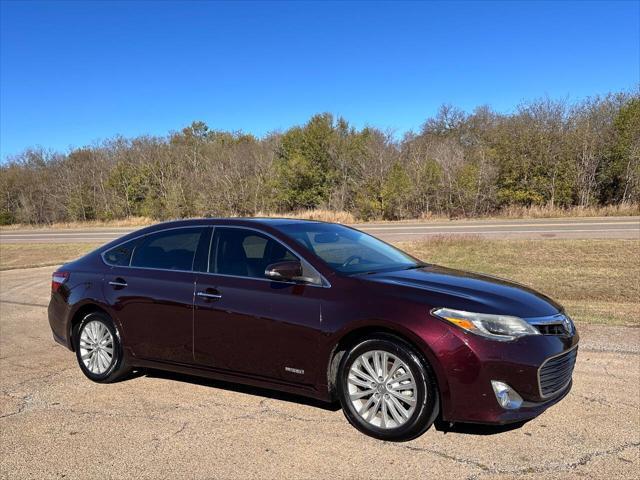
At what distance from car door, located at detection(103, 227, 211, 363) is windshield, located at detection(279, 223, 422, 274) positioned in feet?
3.11

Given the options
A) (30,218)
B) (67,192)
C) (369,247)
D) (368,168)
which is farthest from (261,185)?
(369,247)

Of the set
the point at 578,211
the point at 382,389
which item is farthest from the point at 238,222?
the point at 578,211

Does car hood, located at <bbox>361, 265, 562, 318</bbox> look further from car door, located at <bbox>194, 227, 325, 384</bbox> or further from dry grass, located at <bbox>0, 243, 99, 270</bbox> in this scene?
dry grass, located at <bbox>0, 243, 99, 270</bbox>

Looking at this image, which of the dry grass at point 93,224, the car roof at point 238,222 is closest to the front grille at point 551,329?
the car roof at point 238,222

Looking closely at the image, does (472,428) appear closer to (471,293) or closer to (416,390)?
(416,390)

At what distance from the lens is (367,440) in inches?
157

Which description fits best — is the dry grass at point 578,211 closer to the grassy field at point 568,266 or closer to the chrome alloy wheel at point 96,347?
the grassy field at point 568,266

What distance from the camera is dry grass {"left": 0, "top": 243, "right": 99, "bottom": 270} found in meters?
18.7

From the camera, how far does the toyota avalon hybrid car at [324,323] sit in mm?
3750

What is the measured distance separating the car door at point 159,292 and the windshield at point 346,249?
0.95 m

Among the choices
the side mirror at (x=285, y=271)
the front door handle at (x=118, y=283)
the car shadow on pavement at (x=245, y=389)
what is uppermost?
the side mirror at (x=285, y=271)

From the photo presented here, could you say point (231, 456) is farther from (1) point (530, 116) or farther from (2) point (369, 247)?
(1) point (530, 116)

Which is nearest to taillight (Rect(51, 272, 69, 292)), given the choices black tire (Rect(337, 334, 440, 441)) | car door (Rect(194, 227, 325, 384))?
car door (Rect(194, 227, 325, 384))

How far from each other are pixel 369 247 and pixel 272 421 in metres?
1.88
